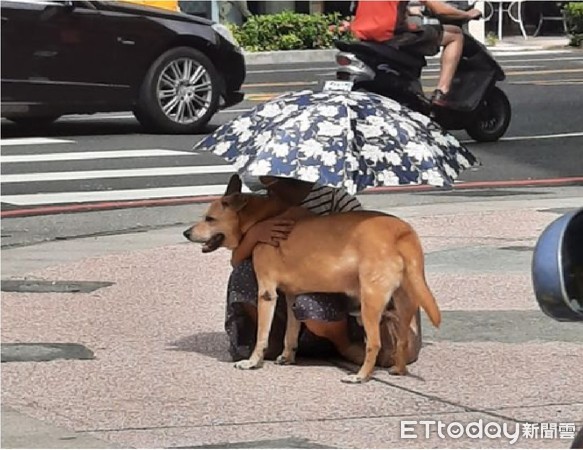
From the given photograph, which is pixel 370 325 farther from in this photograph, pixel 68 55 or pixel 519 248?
pixel 68 55

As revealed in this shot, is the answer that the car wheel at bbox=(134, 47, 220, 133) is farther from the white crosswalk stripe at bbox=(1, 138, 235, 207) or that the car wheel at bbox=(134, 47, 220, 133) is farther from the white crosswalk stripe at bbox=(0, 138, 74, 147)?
the white crosswalk stripe at bbox=(1, 138, 235, 207)

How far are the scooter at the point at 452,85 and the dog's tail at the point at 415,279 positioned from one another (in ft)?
22.9

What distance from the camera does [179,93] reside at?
47.6 ft

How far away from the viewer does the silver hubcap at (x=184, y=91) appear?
47.3 ft

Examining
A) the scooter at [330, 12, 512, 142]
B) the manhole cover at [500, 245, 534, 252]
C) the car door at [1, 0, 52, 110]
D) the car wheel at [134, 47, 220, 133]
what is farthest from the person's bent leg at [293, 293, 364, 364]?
the car wheel at [134, 47, 220, 133]

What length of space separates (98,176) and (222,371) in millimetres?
6229

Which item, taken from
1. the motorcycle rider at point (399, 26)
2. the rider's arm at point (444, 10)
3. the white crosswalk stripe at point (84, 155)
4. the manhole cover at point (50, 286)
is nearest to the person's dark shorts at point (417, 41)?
the motorcycle rider at point (399, 26)

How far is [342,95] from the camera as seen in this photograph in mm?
6027

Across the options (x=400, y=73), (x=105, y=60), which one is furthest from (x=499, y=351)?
(x=105, y=60)

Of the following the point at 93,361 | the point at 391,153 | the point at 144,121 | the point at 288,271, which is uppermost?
the point at 391,153

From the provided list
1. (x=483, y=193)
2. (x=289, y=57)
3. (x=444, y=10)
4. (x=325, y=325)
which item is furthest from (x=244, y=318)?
(x=289, y=57)

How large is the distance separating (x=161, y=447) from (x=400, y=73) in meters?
8.22

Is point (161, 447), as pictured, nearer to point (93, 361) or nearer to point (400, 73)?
point (93, 361)

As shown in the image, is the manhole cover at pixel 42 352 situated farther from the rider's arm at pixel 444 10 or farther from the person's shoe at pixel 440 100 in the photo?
the rider's arm at pixel 444 10
